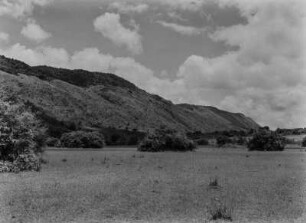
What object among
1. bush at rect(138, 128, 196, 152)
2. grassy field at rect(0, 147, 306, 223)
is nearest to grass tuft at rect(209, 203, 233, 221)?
grassy field at rect(0, 147, 306, 223)

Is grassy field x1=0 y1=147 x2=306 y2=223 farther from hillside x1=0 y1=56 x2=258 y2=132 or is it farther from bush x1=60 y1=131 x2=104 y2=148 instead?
hillside x1=0 y1=56 x2=258 y2=132

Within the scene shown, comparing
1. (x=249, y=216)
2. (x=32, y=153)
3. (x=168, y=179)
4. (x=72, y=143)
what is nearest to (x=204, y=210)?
(x=249, y=216)

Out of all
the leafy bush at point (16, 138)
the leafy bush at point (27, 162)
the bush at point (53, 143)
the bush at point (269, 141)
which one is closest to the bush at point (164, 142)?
the bush at point (269, 141)

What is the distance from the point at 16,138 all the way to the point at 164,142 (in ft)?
106

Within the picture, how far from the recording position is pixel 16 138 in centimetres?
2688

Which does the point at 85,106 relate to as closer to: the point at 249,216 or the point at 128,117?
the point at 128,117

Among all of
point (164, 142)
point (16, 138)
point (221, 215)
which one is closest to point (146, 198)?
point (221, 215)

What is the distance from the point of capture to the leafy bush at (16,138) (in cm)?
2622

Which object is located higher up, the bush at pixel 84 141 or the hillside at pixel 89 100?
the hillside at pixel 89 100

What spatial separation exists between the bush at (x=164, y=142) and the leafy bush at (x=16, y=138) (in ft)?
99.1

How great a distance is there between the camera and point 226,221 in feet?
41.4

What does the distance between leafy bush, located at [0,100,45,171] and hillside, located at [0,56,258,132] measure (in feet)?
179

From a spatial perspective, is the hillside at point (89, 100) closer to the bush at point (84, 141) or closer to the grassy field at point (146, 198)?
the bush at point (84, 141)

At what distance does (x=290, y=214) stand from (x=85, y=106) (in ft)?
380
